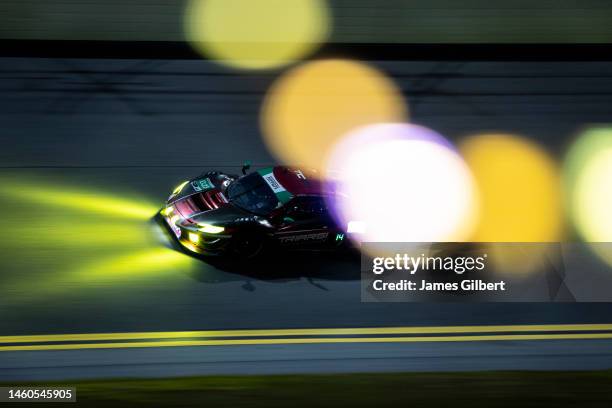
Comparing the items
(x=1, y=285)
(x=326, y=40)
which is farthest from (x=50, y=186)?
(x=326, y=40)

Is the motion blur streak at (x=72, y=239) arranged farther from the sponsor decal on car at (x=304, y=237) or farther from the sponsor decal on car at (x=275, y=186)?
the sponsor decal on car at (x=275, y=186)

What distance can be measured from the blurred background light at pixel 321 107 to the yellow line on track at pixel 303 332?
4.40 metres

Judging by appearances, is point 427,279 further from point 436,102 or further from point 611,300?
point 436,102

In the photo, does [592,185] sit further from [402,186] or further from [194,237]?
[194,237]

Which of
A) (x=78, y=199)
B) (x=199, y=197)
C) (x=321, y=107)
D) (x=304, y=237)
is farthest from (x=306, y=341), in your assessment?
(x=321, y=107)

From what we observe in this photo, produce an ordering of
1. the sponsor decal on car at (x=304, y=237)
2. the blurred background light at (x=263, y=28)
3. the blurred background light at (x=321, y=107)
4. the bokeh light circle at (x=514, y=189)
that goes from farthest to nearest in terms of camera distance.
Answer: the blurred background light at (x=263, y=28)
the blurred background light at (x=321, y=107)
the bokeh light circle at (x=514, y=189)
the sponsor decal on car at (x=304, y=237)

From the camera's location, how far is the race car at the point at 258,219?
30.1 ft

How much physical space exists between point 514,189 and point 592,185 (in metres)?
1.48

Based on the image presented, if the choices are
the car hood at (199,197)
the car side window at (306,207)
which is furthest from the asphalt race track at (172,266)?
the car side window at (306,207)

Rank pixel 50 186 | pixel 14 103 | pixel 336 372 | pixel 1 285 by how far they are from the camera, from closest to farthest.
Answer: pixel 336 372 → pixel 1 285 → pixel 50 186 → pixel 14 103

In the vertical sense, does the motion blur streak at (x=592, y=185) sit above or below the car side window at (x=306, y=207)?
above

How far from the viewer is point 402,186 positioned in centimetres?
1141

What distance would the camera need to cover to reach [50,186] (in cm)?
1098

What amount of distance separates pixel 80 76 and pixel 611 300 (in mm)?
10830
